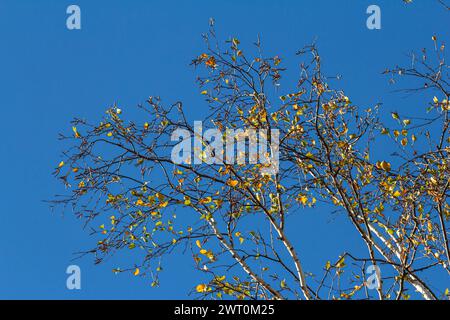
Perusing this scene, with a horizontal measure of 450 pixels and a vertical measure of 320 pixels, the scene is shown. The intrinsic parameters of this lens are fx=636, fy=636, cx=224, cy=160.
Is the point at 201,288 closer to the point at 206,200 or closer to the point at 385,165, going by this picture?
the point at 206,200

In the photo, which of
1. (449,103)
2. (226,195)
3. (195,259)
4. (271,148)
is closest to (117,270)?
(195,259)

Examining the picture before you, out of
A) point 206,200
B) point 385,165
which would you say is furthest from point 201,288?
point 385,165

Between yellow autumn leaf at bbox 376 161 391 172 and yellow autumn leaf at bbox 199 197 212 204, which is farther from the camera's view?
yellow autumn leaf at bbox 199 197 212 204

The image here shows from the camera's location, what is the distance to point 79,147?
27.2 ft

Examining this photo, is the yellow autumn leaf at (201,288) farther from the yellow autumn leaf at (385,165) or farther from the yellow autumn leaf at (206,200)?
the yellow autumn leaf at (385,165)

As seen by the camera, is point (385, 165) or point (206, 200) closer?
point (385, 165)

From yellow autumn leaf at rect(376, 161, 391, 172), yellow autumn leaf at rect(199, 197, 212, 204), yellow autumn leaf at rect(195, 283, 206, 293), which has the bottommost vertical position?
yellow autumn leaf at rect(195, 283, 206, 293)

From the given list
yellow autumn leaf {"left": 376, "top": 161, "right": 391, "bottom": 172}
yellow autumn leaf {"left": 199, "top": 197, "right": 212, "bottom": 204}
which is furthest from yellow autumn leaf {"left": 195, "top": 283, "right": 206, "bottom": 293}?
yellow autumn leaf {"left": 376, "top": 161, "right": 391, "bottom": 172}

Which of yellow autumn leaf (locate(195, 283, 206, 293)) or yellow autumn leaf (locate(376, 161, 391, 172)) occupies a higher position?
yellow autumn leaf (locate(376, 161, 391, 172))

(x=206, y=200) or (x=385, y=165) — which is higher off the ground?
(x=385, y=165)

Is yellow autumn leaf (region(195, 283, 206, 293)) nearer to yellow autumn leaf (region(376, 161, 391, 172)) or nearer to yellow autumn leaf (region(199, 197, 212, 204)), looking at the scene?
yellow autumn leaf (region(199, 197, 212, 204))

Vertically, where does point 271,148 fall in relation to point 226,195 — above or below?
above
